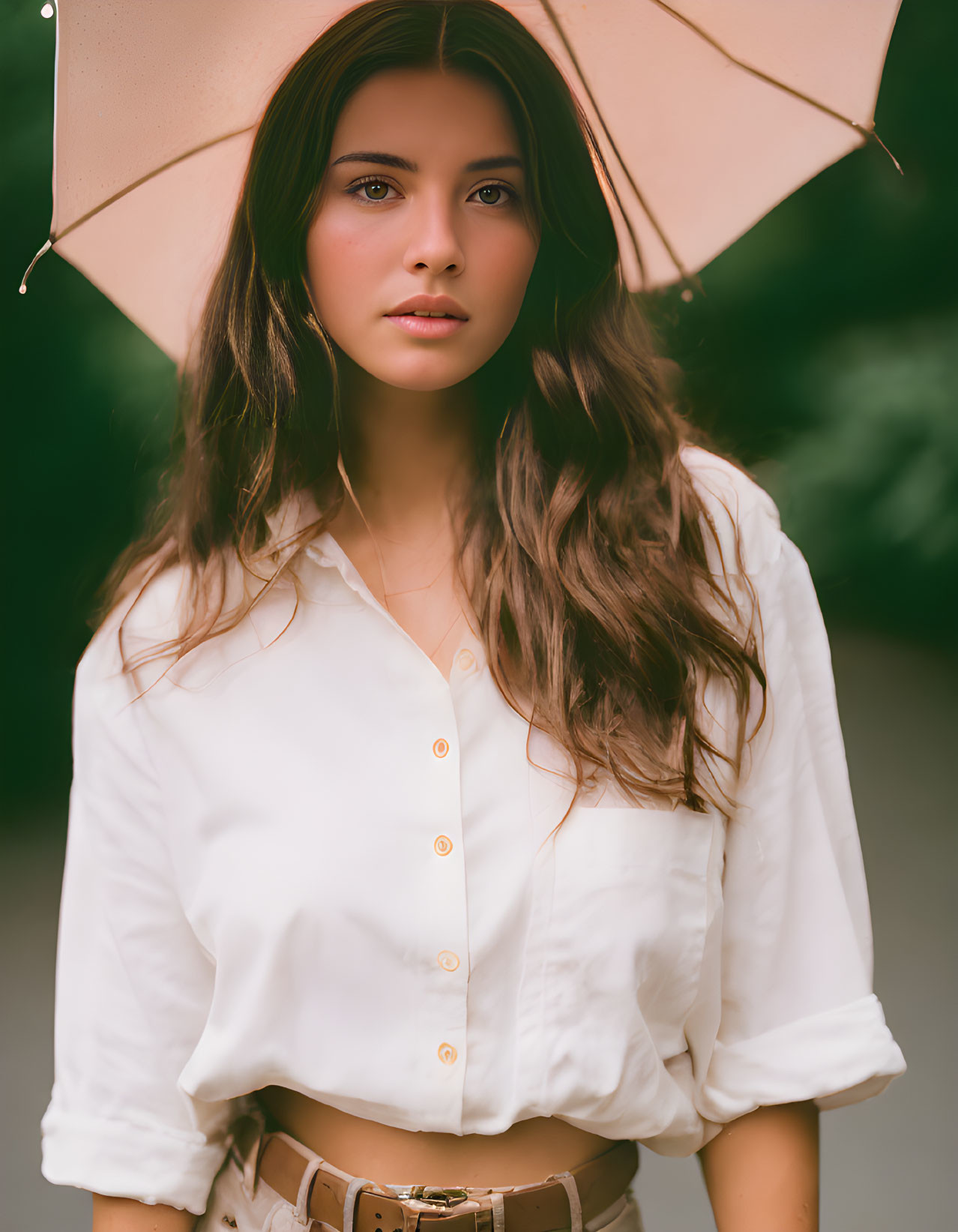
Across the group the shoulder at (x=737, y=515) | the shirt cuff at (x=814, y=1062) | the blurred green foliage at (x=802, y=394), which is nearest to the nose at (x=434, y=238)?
the shoulder at (x=737, y=515)

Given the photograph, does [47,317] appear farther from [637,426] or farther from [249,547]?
[637,426]

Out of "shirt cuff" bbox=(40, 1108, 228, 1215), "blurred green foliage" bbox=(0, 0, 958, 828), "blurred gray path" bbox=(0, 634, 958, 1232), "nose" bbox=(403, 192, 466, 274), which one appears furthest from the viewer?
"blurred green foliage" bbox=(0, 0, 958, 828)

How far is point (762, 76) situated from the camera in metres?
1.10

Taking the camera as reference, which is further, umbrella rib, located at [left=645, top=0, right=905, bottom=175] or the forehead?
umbrella rib, located at [left=645, top=0, right=905, bottom=175]

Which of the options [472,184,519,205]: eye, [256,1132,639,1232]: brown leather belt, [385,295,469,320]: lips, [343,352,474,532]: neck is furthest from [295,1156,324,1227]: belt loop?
[472,184,519,205]: eye

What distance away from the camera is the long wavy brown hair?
1015 mm

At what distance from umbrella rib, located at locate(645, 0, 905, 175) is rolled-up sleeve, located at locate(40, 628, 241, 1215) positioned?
0.79 metres

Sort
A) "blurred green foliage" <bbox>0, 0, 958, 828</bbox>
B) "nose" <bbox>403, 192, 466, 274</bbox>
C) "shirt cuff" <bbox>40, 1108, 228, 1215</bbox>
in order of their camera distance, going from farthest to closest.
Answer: "blurred green foliage" <bbox>0, 0, 958, 828</bbox>
"shirt cuff" <bbox>40, 1108, 228, 1215</bbox>
"nose" <bbox>403, 192, 466, 274</bbox>

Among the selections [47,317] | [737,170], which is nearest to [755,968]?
[737,170]

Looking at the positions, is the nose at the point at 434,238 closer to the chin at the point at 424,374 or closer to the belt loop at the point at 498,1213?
the chin at the point at 424,374

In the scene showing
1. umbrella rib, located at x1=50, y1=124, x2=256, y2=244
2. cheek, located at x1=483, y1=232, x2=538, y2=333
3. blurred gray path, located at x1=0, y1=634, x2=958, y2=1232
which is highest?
umbrella rib, located at x1=50, y1=124, x2=256, y2=244

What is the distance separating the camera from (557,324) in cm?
111

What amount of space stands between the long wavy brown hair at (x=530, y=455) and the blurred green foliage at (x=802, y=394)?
896mm

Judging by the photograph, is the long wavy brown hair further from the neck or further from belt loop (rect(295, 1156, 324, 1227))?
belt loop (rect(295, 1156, 324, 1227))
